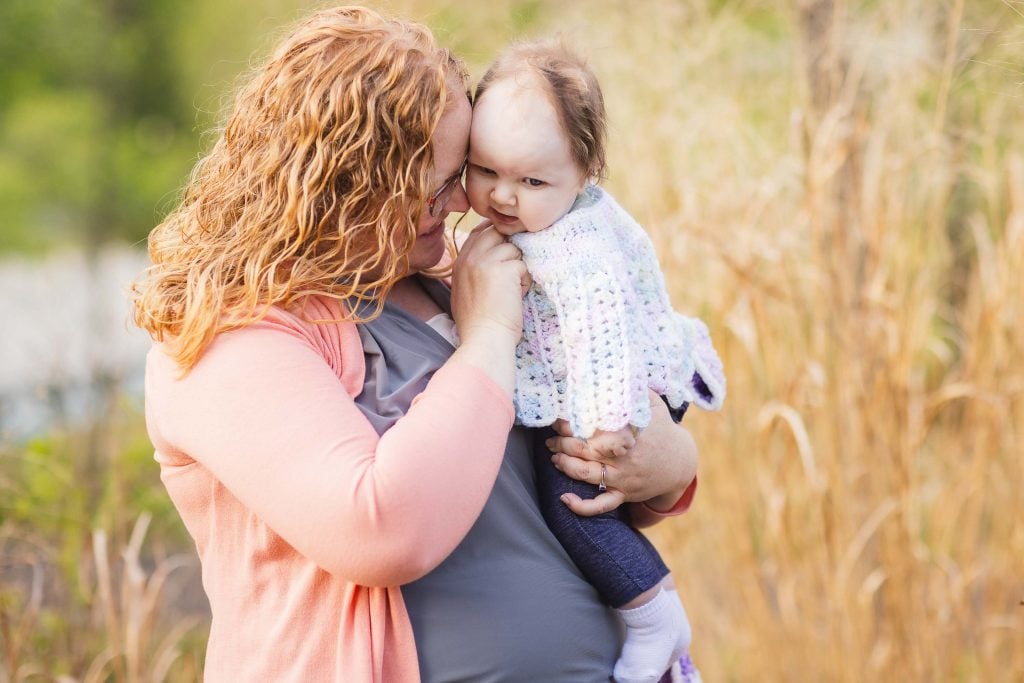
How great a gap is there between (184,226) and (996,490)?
6.54ft

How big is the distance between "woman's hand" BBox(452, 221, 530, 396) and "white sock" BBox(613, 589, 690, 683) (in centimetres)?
46

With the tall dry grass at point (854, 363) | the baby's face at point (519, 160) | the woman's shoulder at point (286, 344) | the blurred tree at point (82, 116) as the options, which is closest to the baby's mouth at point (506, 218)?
the baby's face at point (519, 160)

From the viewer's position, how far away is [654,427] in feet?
5.07

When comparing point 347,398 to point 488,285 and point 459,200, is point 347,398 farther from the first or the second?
point 459,200

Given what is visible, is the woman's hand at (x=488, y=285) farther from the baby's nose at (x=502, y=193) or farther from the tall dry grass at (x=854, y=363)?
the tall dry grass at (x=854, y=363)

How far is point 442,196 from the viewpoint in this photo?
142 centimetres

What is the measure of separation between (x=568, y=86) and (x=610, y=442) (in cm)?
52

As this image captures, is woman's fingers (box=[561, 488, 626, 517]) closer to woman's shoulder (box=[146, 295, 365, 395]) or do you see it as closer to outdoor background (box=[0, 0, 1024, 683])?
woman's shoulder (box=[146, 295, 365, 395])

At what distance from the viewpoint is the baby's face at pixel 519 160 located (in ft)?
4.62

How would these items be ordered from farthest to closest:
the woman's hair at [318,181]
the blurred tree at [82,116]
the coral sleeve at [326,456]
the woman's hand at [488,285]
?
the blurred tree at [82,116] → the woman's hand at [488,285] → the woman's hair at [318,181] → the coral sleeve at [326,456]

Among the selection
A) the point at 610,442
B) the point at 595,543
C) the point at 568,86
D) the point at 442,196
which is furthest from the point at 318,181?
the point at 595,543

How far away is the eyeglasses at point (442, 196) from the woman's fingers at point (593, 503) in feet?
1.48

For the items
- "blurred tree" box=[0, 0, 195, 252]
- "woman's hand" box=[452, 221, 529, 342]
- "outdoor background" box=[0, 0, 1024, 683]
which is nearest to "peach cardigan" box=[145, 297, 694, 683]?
"woman's hand" box=[452, 221, 529, 342]

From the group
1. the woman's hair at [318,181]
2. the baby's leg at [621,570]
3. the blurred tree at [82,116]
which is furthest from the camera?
the blurred tree at [82,116]
